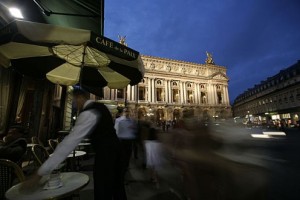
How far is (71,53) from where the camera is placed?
3.73m

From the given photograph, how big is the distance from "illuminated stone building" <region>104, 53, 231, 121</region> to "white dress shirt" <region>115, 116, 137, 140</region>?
3507cm

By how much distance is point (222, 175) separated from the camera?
2797 millimetres

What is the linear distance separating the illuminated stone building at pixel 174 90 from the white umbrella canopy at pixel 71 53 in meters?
36.0

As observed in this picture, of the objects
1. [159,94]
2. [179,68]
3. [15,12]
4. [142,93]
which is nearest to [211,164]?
[15,12]

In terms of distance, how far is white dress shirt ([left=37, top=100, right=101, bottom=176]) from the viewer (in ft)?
5.21

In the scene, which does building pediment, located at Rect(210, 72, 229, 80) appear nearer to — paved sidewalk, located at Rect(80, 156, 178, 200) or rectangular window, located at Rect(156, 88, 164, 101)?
rectangular window, located at Rect(156, 88, 164, 101)

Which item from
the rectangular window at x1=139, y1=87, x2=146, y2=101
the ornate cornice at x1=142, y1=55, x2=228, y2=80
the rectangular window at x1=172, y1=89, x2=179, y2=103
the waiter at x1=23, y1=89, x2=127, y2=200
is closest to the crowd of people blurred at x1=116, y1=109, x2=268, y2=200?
the waiter at x1=23, y1=89, x2=127, y2=200

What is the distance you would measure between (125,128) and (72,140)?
3.42 m

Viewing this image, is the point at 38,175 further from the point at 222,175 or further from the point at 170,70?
the point at 170,70

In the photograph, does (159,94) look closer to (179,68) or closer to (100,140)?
(179,68)

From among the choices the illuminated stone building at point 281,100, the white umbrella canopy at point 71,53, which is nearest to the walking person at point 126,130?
the white umbrella canopy at point 71,53

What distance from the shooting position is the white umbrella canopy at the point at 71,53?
2408mm

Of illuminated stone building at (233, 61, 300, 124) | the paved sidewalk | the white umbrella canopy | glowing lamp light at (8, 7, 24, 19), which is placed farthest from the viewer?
illuminated stone building at (233, 61, 300, 124)

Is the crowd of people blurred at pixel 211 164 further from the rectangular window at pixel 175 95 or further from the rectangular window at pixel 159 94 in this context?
the rectangular window at pixel 175 95
